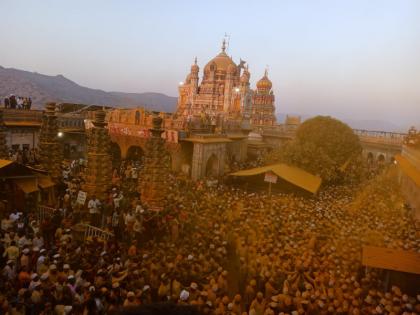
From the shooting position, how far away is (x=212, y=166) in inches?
1119

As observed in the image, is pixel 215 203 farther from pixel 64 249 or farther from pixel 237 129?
pixel 237 129

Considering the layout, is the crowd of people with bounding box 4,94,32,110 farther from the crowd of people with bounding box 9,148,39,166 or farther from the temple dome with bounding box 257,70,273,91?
the temple dome with bounding box 257,70,273,91

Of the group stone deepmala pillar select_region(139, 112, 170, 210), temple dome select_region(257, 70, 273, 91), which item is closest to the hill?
temple dome select_region(257, 70, 273, 91)

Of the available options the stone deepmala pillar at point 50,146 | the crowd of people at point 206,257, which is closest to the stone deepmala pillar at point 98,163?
the crowd of people at point 206,257

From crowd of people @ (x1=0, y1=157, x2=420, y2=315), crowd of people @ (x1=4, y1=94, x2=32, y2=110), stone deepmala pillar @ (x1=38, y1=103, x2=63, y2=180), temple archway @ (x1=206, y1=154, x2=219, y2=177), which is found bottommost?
crowd of people @ (x1=0, y1=157, x2=420, y2=315)

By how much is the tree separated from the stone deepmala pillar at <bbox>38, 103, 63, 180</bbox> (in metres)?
17.2

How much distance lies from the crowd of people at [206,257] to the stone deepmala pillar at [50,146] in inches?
53.7

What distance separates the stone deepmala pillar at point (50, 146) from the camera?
60.1ft

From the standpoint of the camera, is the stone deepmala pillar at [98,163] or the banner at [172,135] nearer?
the stone deepmala pillar at [98,163]

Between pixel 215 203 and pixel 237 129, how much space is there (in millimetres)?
19309

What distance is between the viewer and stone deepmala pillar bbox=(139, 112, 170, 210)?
55.7 feet

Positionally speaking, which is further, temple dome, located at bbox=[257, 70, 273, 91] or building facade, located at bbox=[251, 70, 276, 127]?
temple dome, located at bbox=[257, 70, 273, 91]

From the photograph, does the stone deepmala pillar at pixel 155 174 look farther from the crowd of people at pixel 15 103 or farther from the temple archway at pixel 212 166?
the crowd of people at pixel 15 103

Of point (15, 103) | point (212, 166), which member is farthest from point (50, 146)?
point (212, 166)
